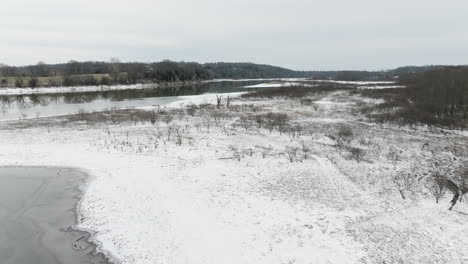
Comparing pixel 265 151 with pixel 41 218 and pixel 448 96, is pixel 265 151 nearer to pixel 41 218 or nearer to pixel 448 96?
pixel 41 218

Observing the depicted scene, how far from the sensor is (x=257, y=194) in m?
10.2

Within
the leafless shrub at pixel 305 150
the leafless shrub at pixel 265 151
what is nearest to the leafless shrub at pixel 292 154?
the leafless shrub at pixel 305 150

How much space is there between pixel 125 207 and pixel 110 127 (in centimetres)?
1384

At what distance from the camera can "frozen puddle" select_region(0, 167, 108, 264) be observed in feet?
22.5

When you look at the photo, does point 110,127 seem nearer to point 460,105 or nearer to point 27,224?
point 27,224

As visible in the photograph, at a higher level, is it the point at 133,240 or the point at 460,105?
the point at 460,105

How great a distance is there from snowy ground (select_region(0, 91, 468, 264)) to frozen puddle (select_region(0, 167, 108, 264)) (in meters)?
0.48

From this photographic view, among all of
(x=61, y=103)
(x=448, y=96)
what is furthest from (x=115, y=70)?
(x=448, y=96)

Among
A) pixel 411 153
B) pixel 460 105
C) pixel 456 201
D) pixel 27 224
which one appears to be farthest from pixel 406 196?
pixel 460 105

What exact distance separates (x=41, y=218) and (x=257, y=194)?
21.8 feet

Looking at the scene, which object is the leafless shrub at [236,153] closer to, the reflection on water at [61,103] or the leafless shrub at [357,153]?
the leafless shrub at [357,153]

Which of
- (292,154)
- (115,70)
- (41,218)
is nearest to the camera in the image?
(41,218)

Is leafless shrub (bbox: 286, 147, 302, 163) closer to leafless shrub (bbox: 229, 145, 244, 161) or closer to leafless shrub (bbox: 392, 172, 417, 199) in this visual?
leafless shrub (bbox: 229, 145, 244, 161)

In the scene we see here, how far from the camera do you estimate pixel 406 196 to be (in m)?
9.73
